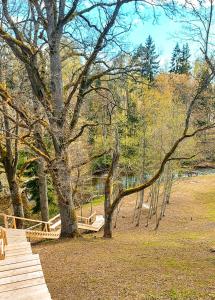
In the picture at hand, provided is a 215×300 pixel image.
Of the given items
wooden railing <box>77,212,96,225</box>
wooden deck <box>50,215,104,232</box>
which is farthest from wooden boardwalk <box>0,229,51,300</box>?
wooden railing <box>77,212,96,225</box>

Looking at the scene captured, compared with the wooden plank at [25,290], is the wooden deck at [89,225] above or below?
below

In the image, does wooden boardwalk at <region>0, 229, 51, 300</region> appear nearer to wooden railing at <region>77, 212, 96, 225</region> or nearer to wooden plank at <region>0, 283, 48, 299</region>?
wooden plank at <region>0, 283, 48, 299</region>

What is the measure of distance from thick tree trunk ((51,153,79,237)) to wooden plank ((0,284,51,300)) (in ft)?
20.2

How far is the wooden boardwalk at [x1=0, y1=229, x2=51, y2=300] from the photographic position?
12.4ft

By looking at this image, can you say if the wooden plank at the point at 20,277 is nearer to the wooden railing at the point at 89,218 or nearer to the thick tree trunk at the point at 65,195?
the thick tree trunk at the point at 65,195

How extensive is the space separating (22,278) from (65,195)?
6439mm

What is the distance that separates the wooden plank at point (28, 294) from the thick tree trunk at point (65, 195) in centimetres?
616

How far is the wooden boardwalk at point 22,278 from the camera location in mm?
3770

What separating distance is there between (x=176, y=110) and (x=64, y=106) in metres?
12.3

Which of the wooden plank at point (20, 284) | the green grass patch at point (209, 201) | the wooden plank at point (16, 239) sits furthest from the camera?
the green grass patch at point (209, 201)

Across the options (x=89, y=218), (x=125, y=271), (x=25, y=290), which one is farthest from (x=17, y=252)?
(x=89, y=218)

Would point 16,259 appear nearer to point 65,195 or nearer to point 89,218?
point 65,195

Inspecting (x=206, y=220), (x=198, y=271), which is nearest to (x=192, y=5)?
(x=198, y=271)

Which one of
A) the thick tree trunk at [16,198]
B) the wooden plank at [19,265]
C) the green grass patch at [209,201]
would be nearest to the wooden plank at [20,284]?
the wooden plank at [19,265]
